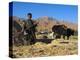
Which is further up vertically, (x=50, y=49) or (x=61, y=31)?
(x=61, y=31)

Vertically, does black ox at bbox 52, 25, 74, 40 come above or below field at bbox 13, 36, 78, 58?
above

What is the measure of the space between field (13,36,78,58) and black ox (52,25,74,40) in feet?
0.17

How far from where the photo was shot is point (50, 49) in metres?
2.04

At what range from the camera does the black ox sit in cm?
208

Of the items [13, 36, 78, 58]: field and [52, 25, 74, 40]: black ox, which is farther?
[52, 25, 74, 40]: black ox

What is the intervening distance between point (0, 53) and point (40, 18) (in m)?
0.51

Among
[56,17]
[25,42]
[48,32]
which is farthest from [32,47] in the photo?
[56,17]

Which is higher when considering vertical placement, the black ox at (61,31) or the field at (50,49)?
the black ox at (61,31)

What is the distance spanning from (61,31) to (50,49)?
221 millimetres

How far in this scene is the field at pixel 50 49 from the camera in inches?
76.1

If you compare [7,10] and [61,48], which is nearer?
[7,10]

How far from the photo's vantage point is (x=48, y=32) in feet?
6.70

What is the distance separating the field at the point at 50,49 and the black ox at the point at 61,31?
5 cm

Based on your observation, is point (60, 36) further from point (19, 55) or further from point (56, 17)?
point (19, 55)
